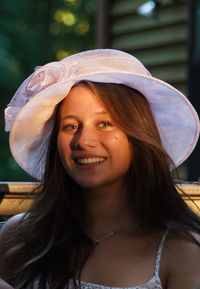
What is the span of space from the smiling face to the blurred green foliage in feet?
22.8

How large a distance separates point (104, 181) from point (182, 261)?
0.33 m

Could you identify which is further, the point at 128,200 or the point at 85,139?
the point at 128,200

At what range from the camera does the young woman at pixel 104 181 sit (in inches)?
81.7

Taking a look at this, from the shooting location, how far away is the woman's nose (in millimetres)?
2074

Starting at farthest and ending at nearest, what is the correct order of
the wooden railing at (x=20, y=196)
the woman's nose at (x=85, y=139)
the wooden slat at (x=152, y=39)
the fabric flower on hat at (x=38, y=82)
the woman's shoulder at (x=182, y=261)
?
the wooden slat at (x=152, y=39) < the wooden railing at (x=20, y=196) < the fabric flower on hat at (x=38, y=82) < the woman's nose at (x=85, y=139) < the woman's shoulder at (x=182, y=261)

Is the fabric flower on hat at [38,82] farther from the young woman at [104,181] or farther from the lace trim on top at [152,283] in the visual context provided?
the lace trim on top at [152,283]

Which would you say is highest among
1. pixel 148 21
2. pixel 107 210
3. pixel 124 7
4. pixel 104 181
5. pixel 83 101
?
pixel 124 7

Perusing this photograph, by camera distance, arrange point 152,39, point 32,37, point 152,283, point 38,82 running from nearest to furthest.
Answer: point 152,283 → point 38,82 → point 152,39 → point 32,37

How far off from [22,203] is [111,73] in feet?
2.08

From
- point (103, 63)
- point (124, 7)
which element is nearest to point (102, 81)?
point (103, 63)

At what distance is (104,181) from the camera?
2.11 metres

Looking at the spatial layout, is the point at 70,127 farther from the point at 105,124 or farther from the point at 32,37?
the point at 32,37

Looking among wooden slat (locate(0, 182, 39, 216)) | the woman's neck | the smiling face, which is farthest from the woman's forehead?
wooden slat (locate(0, 182, 39, 216))

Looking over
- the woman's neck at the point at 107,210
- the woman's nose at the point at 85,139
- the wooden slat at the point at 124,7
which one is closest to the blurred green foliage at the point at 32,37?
the wooden slat at the point at 124,7
